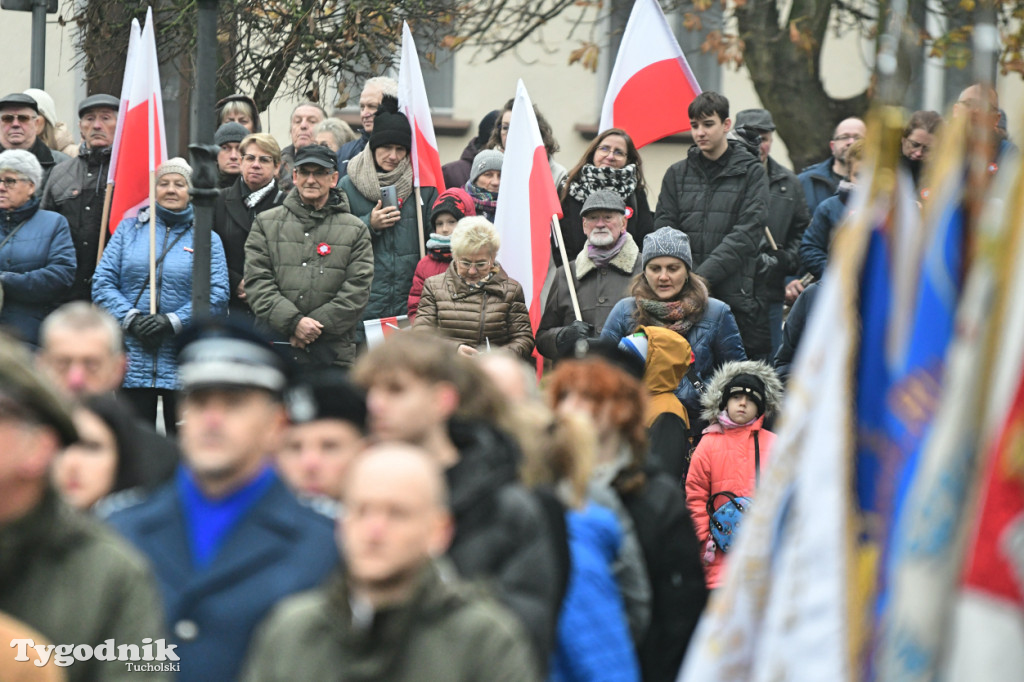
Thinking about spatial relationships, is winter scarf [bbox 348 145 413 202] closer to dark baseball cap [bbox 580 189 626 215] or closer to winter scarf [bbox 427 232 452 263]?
winter scarf [bbox 427 232 452 263]

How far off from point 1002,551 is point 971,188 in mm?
649

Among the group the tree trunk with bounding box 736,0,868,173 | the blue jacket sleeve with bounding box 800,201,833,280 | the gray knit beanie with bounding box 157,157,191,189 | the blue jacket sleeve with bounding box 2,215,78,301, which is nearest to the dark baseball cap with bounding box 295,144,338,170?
the gray knit beanie with bounding box 157,157,191,189

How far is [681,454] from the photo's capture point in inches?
312

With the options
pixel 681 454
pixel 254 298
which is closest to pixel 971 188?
pixel 681 454

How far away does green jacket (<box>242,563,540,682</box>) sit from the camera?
3.15 m

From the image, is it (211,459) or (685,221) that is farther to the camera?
(685,221)

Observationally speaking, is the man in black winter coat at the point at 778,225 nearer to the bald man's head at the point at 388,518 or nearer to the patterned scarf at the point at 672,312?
the patterned scarf at the point at 672,312

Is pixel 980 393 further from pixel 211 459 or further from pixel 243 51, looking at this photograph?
pixel 243 51

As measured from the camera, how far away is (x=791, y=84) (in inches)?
606

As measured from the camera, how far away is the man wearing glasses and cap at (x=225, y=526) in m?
3.70

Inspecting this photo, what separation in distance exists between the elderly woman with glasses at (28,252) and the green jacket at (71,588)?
20.1 feet

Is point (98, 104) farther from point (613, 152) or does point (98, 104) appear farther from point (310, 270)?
point (613, 152)

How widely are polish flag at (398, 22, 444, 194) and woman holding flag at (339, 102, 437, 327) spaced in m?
0.12

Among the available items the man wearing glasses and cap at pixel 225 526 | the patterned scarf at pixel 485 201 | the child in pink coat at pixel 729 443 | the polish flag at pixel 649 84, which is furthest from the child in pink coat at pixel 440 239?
the man wearing glasses and cap at pixel 225 526
